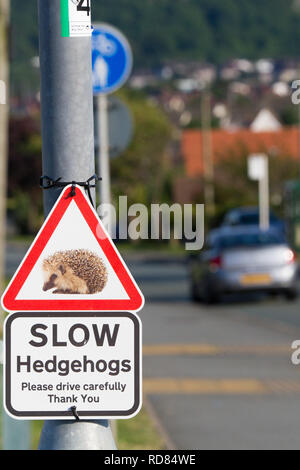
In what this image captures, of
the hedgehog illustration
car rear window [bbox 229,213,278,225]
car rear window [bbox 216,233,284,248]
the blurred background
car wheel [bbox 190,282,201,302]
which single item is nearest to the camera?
the hedgehog illustration

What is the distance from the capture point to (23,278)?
3.41m

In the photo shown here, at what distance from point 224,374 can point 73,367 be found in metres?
8.29

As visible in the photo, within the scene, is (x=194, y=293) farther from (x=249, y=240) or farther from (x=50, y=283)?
(x=50, y=283)

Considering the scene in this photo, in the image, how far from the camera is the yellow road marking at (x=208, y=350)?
13383 mm

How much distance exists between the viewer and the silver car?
20828 mm

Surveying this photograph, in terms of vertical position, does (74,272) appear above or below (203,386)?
above

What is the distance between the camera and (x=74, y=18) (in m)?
3.49

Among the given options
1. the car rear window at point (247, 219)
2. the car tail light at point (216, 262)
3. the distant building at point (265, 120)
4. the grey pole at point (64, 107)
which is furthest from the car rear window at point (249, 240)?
the distant building at point (265, 120)

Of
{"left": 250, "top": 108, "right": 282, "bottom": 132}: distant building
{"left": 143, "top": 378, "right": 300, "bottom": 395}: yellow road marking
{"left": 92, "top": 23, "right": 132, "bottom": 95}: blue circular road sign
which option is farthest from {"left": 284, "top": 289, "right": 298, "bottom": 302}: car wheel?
{"left": 250, "top": 108, "right": 282, "bottom": 132}: distant building

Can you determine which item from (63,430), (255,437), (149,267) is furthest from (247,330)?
(149,267)

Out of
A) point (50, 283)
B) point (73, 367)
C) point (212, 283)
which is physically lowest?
point (212, 283)

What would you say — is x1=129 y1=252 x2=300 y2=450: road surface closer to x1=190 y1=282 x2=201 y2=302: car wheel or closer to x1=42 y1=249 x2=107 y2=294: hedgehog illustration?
x1=190 y1=282 x2=201 y2=302: car wheel

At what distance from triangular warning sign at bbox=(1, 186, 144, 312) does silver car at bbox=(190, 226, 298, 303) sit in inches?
687

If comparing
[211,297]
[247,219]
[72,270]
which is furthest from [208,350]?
[247,219]
